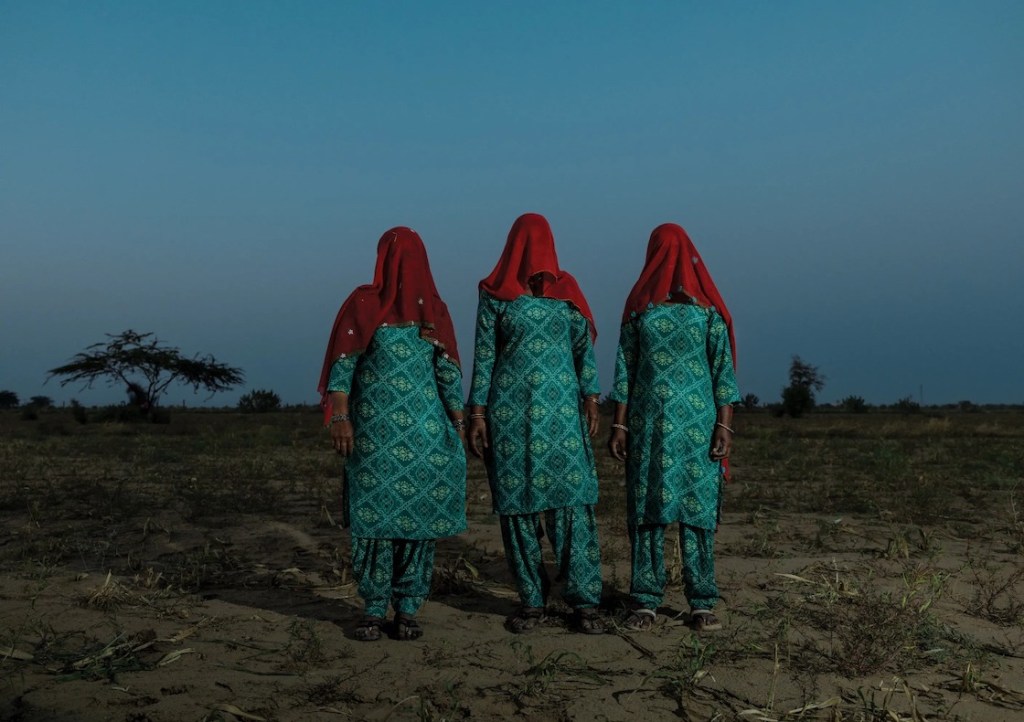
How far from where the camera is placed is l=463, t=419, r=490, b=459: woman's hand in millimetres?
4305

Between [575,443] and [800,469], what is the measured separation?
7.85 m

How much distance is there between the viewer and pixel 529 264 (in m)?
4.25

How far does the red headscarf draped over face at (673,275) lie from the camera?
4.26m

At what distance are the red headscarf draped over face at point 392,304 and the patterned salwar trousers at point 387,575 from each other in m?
0.71

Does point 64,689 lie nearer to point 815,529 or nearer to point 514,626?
point 514,626

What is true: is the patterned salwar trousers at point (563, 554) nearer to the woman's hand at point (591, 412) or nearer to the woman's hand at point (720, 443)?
the woman's hand at point (591, 412)

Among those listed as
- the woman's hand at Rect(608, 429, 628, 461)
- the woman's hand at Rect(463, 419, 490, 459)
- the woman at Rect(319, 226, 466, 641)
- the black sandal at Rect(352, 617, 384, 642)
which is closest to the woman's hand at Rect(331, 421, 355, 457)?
the woman at Rect(319, 226, 466, 641)

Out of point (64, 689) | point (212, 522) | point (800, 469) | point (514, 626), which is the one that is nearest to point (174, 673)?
point (64, 689)

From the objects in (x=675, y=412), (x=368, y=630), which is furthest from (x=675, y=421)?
(x=368, y=630)

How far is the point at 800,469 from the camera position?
1120 centimetres

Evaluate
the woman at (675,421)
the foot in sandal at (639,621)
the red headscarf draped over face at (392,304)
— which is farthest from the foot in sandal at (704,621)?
the red headscarf draped over face at (392,304)

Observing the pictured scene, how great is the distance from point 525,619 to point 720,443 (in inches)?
50.8

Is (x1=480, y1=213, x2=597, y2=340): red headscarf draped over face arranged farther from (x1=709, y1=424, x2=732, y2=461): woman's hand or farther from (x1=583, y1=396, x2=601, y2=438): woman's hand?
(x1=709, y1=424, x2=732, y2=461): woman's hand

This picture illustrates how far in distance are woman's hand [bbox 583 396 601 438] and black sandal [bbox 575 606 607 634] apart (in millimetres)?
867
